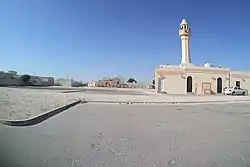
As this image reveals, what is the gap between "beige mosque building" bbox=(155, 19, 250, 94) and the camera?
1602 inches

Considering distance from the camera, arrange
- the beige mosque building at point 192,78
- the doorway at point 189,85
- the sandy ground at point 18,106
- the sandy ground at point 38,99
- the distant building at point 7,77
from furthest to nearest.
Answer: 1. the doorway at point 189,85
2. the beige mosque building at point 192,78
3. the sandy ground at point 38,99
4. the sandy ground at point 18,106
5. the distant building at point 7,77

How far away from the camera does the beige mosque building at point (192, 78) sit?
4069 centimetres

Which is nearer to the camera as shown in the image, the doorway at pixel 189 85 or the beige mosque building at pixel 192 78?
the beige mosque building at pixel 192 78

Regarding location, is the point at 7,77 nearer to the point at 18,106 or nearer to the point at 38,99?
the point at 18,106

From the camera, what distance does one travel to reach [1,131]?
7.50 meters

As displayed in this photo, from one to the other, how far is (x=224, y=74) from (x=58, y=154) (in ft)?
140

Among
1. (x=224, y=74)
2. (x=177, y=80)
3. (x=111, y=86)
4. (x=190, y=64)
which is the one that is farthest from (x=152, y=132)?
(x=111, y=86)

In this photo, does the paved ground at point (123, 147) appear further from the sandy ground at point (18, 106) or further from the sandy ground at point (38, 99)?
the sandy ground at point (38, 99)

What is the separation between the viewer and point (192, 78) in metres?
41.4

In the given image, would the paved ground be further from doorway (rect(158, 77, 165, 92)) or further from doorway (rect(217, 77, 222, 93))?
doorway (rect(217, 77, 222, 93))

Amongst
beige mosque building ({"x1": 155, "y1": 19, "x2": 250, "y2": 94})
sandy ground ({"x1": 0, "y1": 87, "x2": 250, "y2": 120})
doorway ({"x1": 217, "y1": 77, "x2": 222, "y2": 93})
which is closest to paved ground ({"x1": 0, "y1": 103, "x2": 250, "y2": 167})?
sandy ground ({"x1": 0, "y1": 87, "x2": 250, "y2": 120})

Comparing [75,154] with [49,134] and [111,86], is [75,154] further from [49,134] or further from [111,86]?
[111,86]

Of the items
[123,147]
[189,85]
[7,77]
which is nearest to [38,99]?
[7,77]

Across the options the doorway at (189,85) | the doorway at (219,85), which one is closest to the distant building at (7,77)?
the doorway at (189,85)
